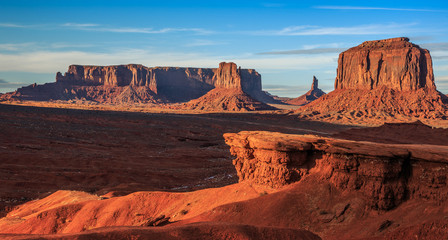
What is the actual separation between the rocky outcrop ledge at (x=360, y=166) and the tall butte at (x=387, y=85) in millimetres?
90500

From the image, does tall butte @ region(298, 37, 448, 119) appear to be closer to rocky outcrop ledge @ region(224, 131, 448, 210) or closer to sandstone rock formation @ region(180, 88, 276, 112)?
sandstone rock formation @ region(180, 88, 276, 112)

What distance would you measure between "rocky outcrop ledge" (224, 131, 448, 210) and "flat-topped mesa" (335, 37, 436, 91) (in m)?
104

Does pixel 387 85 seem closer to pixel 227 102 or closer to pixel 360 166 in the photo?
pixel 227 102

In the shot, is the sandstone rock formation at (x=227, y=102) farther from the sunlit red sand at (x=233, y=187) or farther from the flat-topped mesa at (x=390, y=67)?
the sunlit red sand at (x=233, y=187)

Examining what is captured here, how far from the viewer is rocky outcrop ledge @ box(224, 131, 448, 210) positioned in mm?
10984

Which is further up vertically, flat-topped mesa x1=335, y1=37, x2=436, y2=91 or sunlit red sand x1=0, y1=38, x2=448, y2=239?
flat-topped mesa x1=335, y1=37, x2=436, y2=91

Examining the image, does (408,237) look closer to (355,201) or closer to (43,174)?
(355,201)

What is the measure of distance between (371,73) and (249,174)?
106 meters

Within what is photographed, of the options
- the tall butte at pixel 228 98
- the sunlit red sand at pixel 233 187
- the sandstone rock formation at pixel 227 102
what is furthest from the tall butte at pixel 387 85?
the sunlit red sand at pixel 233 187

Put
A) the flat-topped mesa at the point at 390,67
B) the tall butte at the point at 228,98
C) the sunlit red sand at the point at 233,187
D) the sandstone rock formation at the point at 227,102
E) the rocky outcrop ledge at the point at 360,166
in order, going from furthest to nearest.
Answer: the tall butte at the point at 228,98 → the sandstone rock formation at the point at 227,102 → the flat-topped mesa at the point at 390,67 → the rocky outcrop ledge at the point at 360,166 → the sunlit red sand at the point at 233,187

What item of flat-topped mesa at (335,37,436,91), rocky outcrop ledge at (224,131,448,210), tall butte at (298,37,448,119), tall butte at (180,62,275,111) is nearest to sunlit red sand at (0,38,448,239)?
rocky outcrop ledge at (224,131,448,210)

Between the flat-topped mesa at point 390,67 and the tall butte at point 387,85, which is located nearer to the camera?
the tall butte at point 387,85

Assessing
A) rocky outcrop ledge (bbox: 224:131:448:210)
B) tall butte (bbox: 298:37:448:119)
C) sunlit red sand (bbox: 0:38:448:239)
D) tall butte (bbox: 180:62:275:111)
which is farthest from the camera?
tall butte (bbox: 180:62:275:111)

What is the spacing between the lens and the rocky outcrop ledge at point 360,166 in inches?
432
